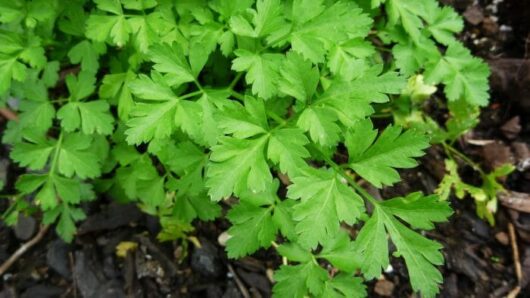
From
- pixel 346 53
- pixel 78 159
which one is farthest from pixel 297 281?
pixel 78 159

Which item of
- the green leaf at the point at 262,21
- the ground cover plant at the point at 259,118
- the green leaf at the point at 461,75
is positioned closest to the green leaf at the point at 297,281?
the ground cover plant at the point at 259,118

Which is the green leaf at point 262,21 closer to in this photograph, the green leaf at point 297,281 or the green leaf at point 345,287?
the green leaf at point 297,281

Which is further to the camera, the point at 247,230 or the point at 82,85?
the point at 82,85

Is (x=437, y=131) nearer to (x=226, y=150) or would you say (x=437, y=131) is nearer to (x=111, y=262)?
(x=226, y=150)

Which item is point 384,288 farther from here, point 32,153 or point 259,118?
point 32,153

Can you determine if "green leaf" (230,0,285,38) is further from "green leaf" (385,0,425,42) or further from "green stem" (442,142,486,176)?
"green stem" (442,142,486,176)

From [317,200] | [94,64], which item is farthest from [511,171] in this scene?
[94,64]

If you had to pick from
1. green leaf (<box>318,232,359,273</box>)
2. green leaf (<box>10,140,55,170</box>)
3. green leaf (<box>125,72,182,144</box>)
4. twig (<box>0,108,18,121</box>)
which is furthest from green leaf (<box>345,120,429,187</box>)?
twig (<box>0,108,18,121</box>)
